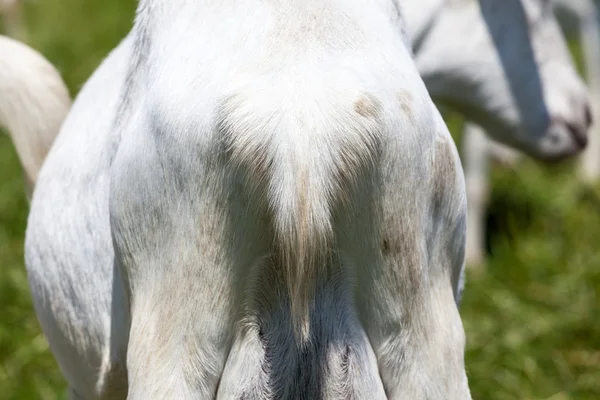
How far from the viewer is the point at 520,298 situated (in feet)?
10.5

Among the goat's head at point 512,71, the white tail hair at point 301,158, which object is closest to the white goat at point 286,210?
the white tail hair at point 301,158

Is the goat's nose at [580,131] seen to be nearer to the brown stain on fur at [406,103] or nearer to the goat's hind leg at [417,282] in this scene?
the goat's hind leg at [417,282]

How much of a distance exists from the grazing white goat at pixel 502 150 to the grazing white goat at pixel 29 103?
191cm

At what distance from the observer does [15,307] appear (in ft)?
10.2

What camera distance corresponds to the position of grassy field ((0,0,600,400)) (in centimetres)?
273

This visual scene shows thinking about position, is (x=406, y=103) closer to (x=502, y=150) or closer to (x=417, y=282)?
(x=417, y=282)

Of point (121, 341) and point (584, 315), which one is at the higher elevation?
point (121, 341)

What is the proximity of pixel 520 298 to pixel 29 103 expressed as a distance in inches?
74.6

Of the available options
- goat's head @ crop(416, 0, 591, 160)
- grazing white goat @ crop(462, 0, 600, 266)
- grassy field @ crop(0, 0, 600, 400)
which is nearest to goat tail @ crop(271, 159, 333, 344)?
goat's head @ crop(416, 0, 591, 160)

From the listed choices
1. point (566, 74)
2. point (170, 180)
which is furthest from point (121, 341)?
point (566, 74)

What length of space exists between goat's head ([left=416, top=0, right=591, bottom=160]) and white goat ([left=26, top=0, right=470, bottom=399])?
43.5 inches

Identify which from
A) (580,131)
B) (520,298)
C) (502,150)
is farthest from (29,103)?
(502,150)

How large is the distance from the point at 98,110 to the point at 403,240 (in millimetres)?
585

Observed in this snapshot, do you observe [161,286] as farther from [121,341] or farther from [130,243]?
[121,341]
